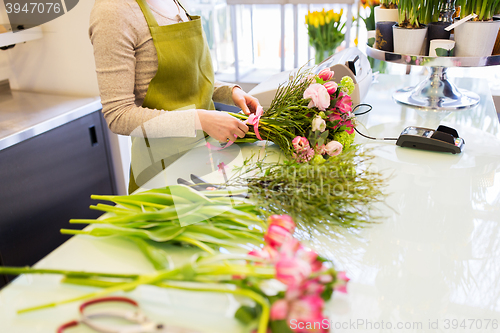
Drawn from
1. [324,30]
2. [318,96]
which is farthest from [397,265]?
[324,30]

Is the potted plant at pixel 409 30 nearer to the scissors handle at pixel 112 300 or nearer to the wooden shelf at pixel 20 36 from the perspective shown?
the scissors handle at pixel 112 300

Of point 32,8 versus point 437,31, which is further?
point 32,8

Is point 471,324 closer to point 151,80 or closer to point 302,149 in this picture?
point 302,149

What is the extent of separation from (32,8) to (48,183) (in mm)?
832

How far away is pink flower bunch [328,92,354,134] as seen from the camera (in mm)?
991

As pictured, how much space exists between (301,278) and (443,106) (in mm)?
1243

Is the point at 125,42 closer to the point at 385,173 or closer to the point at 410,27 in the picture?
the point at 385,173

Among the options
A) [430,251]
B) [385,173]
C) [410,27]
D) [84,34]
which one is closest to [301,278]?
[430,251]

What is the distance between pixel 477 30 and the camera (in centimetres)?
127

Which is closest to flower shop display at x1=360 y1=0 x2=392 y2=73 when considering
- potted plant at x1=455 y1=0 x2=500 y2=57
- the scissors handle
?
potted plant at x1=455 y1=0 x2=500 y2=57

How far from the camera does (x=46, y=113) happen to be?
165cm
